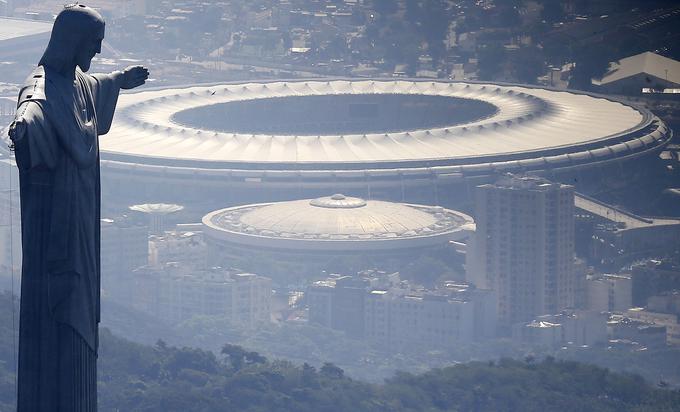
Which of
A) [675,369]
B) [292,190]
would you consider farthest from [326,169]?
[675,369]

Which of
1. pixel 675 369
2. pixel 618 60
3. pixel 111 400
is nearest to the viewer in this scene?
pixel 111 400

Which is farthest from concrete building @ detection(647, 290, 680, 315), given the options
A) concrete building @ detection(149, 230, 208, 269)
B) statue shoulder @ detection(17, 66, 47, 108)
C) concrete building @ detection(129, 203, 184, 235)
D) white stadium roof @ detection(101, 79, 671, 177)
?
statue shoulder @ detection(17, 66, 47, 108)

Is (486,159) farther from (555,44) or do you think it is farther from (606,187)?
(555,44)

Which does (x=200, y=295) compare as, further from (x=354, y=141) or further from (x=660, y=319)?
(x=354, y=141)

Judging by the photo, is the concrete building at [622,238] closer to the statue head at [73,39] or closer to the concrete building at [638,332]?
the concrete building at [638,332]

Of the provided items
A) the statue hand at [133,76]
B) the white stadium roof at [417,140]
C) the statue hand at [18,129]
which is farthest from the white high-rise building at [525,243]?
the statue hand at [18,129]
